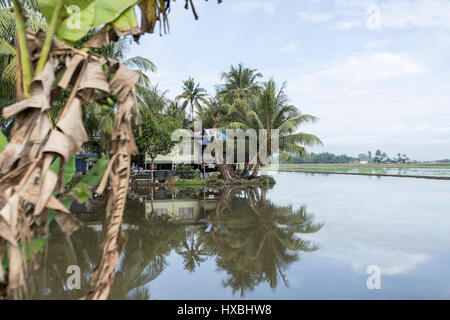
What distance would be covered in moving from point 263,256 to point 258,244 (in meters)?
0.60

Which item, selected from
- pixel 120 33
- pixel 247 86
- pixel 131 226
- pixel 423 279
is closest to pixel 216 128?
pixel 247 86

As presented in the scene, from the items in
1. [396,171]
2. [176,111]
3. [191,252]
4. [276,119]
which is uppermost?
[176,111]

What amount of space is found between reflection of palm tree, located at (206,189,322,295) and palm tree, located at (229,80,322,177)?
33.8 feet

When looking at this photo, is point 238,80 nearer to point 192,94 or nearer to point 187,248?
point 192,94

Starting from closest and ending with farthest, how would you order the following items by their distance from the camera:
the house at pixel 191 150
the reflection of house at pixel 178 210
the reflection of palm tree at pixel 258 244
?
the reflection of palm tree at pixel 258 244, the reflection of house at pixel 178 210, the house at pixel 191 150

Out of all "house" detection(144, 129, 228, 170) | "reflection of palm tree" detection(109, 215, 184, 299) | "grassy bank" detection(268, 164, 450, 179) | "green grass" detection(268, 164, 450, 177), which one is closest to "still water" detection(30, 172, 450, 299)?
"reflection of palm tree" detection(109, 215, 184, 299)

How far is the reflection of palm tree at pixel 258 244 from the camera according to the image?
11.6 feet

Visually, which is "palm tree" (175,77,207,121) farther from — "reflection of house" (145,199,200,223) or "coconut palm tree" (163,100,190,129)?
"reflection of house" (145,199,200,223)

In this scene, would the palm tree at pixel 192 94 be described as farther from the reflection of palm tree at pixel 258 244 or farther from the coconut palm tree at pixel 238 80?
the reflection of palm tree at pixel 258 244

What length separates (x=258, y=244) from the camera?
16.0 feet

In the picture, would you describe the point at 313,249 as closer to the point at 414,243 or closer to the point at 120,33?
the point at 414,243

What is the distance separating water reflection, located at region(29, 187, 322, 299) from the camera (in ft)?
10.7

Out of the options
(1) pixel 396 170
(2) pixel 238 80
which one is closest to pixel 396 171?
(1) pixel 396 170

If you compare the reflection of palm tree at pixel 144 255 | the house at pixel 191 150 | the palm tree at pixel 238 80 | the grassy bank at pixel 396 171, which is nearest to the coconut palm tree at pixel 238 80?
the palm tree at pixel 238 80
